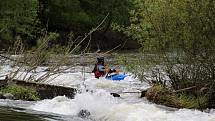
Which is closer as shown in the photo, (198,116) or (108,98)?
(198,116)

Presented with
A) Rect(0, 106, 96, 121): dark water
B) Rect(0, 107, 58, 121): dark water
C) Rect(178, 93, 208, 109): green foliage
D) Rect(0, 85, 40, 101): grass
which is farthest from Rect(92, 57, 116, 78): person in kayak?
Rect(0, 107, 58, 121): dark water

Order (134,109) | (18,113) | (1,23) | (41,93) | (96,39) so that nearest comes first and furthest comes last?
(18,113) → (134,109) → (41,93) → (1,23) → (96,39)

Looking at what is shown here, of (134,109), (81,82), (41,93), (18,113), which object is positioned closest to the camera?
(18,113)

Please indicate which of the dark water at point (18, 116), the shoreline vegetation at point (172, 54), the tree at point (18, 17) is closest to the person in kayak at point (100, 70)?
the shoreline vegetation at point (172, 54)

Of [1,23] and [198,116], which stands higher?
[1,23]

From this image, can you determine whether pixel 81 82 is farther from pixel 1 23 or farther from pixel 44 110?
pixel 1 23

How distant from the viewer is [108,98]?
64.2ft

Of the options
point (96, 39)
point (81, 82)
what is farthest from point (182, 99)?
point (96, 39)

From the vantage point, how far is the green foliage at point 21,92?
20047 mm

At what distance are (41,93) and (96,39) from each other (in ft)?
146

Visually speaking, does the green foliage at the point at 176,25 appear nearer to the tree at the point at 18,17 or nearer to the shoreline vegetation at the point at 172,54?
the shoreline vegetation at the point at 172,54

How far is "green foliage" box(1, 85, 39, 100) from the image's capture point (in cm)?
2005

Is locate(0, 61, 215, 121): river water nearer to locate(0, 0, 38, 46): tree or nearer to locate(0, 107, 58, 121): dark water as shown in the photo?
locate(0, 107, 58, 121): dark water

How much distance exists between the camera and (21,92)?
66.4ft
